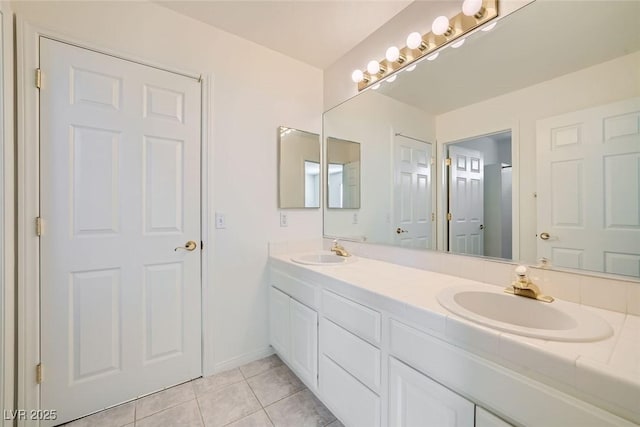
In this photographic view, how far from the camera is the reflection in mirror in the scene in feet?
6.69

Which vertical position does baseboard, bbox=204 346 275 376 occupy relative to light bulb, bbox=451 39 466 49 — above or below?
below

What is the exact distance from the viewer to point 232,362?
183 cm

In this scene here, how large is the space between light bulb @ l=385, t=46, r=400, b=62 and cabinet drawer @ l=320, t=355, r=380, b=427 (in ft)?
6.04

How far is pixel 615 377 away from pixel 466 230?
90cm

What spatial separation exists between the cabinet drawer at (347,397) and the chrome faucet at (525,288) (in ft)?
2.44

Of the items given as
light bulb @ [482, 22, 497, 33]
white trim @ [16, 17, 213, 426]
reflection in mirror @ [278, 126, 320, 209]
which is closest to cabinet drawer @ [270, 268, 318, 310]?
reflection in mirror @ [278, 126, 320, 209]

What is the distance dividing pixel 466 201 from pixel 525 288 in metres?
0.57

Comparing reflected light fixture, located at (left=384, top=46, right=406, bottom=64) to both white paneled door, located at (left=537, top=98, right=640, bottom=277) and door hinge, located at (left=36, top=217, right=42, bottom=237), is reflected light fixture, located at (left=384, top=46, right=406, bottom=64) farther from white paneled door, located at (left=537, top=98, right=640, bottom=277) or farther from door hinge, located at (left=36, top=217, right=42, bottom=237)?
door hinge, located at (left=36, top=217, right=42, bottom=237)

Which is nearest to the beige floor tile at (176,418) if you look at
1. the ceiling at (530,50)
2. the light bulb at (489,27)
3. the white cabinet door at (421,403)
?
the white cabinet door at (421,403)

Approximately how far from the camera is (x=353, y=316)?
3.93 feet

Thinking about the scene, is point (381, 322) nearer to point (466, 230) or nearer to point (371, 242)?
point (466, 230)

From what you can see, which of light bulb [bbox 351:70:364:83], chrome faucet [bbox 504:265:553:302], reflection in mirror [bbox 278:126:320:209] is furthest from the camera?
reflection in mirror [bbox 278:126:320:209]

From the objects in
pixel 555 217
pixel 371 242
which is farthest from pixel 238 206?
pixel 555 217

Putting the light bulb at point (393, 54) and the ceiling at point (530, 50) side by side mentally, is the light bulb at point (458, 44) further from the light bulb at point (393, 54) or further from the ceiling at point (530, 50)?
the light bulb at point (393, 54)
